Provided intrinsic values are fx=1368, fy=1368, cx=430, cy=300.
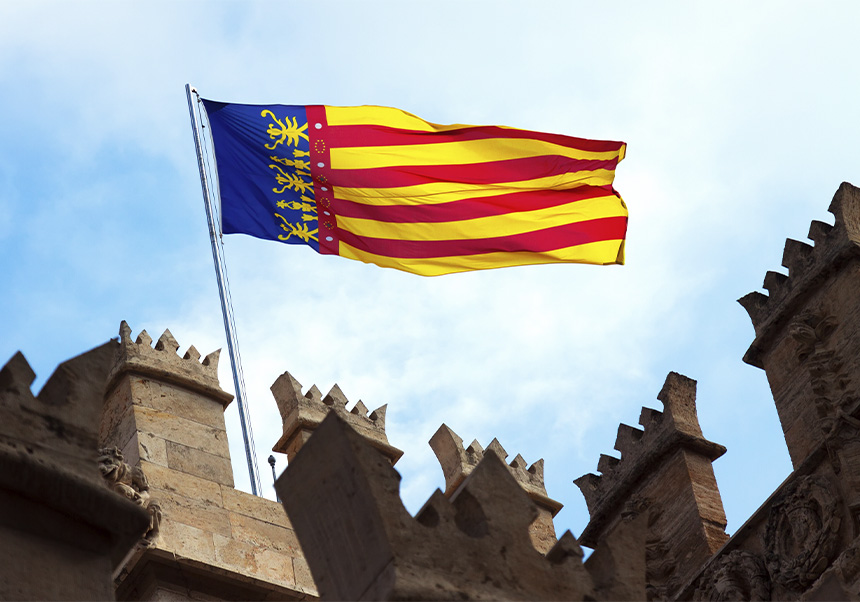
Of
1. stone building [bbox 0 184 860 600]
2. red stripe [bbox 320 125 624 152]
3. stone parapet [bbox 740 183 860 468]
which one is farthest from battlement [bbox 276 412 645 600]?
red stripe [bbox 320 125 624 152]

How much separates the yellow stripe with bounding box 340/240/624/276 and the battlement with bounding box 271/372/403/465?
136cm

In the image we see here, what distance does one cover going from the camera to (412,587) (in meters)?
4.34

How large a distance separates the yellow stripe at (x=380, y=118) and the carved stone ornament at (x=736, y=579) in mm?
5515

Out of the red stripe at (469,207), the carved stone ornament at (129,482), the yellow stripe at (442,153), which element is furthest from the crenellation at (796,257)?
the carved stone ornament at (129,482)

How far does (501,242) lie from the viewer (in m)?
13.2

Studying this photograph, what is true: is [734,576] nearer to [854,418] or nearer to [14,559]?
[854,418]

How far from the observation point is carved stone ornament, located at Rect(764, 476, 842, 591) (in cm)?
912

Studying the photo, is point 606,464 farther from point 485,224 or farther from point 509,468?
point 485,224

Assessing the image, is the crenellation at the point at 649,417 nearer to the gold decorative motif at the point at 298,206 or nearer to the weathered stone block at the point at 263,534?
the weathered stone block at the point at 263,534

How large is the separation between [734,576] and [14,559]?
21.3 feet

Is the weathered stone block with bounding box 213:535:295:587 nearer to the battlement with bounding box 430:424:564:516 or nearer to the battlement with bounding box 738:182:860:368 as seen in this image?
the battlement with bounding box 430:424:564:516

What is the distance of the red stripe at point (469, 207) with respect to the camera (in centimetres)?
1328

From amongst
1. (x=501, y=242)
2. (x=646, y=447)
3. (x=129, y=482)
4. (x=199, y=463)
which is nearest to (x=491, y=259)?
(x=501, y=242)

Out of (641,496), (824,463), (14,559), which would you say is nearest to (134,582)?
(641,496)
